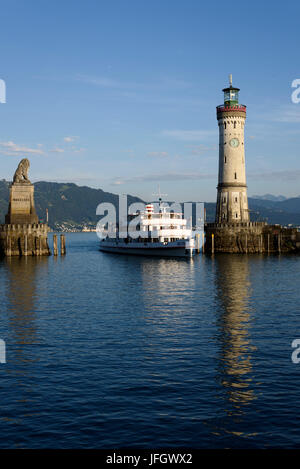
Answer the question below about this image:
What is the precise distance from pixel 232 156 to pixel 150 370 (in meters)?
77.3

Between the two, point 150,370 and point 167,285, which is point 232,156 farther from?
point 150,370

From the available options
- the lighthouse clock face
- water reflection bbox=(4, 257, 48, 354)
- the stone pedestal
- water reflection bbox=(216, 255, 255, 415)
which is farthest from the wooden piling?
water reflection bbox=(216, 255, 255, 415)

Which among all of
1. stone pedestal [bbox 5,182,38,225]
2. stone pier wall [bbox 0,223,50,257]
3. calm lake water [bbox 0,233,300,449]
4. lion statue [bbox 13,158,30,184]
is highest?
lion statue [bbox 13,158,30,184]

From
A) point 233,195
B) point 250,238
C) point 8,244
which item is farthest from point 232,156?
point 8,244

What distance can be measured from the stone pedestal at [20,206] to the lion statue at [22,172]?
102 cm

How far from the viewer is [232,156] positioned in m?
94.9

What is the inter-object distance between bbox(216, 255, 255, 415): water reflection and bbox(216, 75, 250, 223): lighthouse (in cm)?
4422

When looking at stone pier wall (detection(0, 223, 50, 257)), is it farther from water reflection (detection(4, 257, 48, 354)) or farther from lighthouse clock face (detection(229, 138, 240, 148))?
lighthouse clock face (detection(229, 138, 240, 148))

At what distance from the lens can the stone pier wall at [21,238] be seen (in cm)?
9031

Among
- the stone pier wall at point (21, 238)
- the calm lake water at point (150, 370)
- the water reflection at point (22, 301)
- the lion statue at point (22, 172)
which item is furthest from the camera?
the lion statue at point (22, 172)

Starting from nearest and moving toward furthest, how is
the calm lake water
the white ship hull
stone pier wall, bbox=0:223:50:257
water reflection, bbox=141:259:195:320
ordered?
the calm lake water, water reflection, bbox=141:259:195:320, the white ship hull, stone pier wall, bbox=0:223:50:257

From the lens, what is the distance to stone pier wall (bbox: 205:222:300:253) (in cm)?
9619

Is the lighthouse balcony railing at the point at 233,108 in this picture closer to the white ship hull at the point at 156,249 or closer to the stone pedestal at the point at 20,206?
the white ship hull at the point at 156,249

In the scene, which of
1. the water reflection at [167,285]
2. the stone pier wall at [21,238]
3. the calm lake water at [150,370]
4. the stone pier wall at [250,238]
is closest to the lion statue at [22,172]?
the stone pier wall at [21,238]
